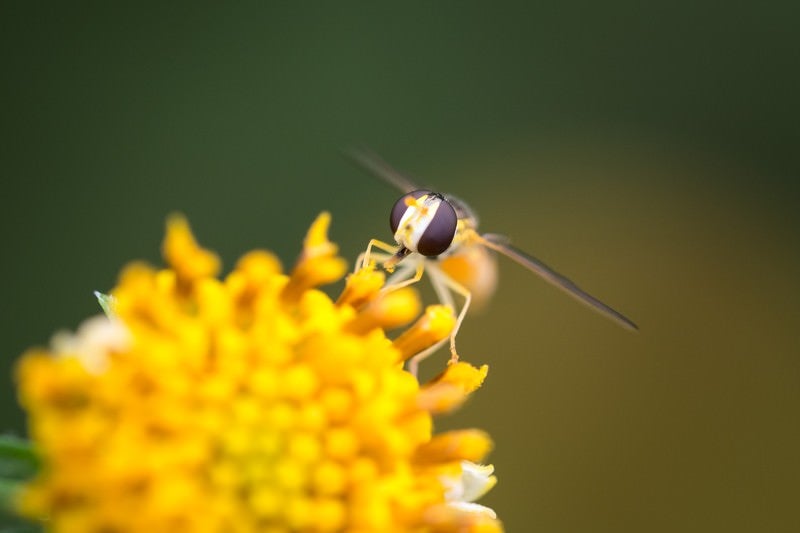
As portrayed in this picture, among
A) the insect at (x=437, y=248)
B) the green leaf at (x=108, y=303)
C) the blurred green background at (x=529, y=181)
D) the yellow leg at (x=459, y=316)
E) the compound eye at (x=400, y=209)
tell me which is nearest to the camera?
the green leaf at (x=108, y=303)

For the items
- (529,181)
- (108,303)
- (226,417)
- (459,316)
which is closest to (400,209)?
(459,316)

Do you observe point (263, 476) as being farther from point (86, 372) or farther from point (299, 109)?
point (299, 109)

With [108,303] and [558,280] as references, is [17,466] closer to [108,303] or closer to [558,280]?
[108,303]

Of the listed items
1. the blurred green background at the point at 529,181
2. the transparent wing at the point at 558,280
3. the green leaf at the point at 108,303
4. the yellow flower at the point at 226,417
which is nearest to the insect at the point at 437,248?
the transparent wing at the point at 558,280

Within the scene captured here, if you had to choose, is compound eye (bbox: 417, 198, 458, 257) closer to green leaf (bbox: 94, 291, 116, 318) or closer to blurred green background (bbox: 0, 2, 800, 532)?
green leaf (bbox: 94, 291, 116, 318)

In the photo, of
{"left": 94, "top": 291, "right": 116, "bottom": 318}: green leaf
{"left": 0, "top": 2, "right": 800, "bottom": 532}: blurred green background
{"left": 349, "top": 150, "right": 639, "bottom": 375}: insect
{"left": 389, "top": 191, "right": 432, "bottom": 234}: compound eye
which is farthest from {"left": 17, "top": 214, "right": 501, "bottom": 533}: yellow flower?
{"left": 0, "top": 2, "right": 800, "bottom": 532}: blurred green background

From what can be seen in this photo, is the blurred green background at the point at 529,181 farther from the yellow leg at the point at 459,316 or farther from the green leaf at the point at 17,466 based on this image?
the green leaf at the point at 17,466

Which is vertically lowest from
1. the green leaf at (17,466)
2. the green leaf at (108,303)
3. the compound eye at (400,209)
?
the green leaf at (17,466)

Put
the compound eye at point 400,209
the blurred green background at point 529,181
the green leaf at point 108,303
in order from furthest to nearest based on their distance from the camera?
1. the blurred green background at point 529,181
2. the compound eye at point 400,209
3. the green leaf at point 108,303
